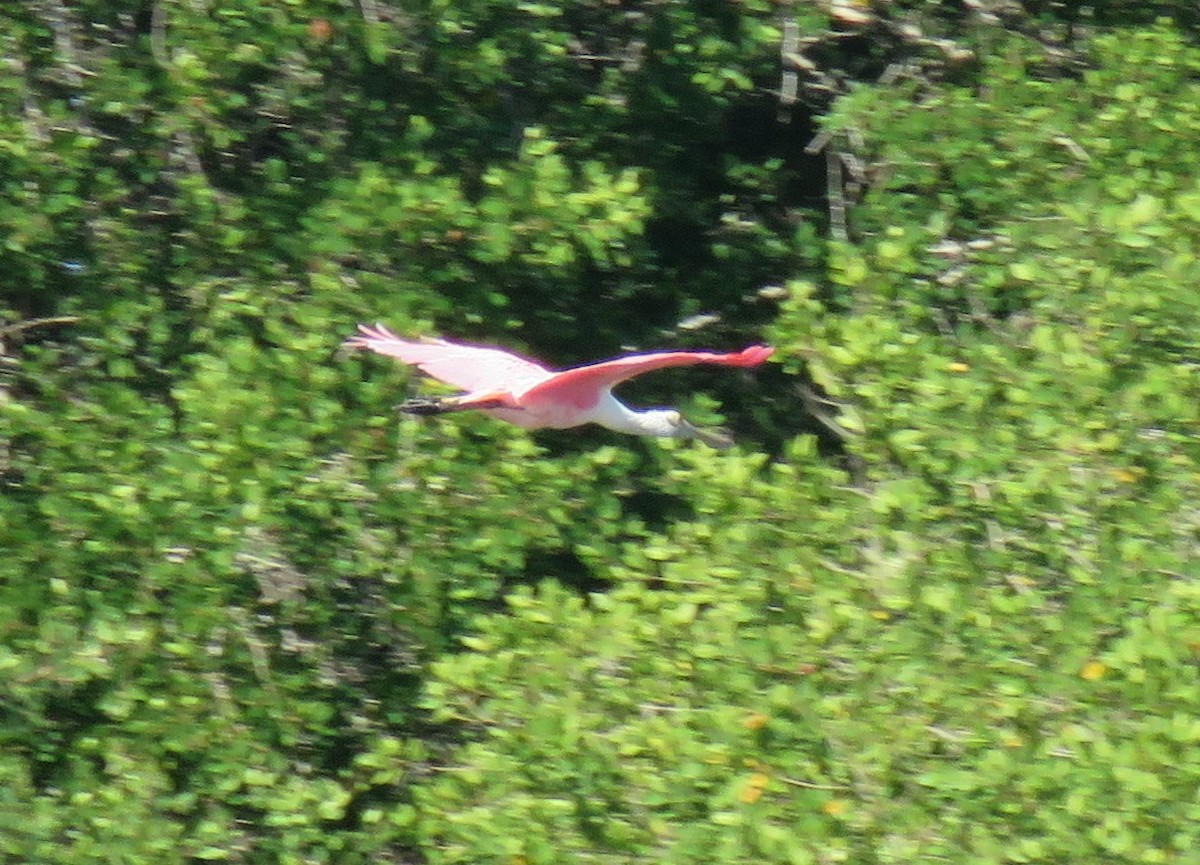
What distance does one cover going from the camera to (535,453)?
5.12 m

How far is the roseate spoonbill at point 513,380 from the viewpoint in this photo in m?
4.70

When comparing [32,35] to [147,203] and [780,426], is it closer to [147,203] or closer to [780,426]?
[147,203]

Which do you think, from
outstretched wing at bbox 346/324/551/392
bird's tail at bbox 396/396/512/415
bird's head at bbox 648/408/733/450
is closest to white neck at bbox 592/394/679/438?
bird's head at bbox 648/408/733/450

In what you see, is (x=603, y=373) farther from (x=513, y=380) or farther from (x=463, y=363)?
(x=463, y=363)

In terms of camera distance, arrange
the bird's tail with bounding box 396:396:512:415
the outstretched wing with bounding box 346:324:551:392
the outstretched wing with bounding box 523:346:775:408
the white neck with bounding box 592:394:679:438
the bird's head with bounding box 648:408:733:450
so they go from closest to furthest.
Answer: the outstretched wing with bounding box 523:346:775:408 → the bird's tail with bounding box 396:396:512:415 → the outstretched wing with bounding box 346:324:551:392 → the white neck with bounding box 592:394:679:438 → the bird's head with bounding box 648:408:733:450

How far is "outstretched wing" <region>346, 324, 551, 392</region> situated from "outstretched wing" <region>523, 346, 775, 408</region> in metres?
0.05

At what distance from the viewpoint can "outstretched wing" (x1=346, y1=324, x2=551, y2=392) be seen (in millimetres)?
4797

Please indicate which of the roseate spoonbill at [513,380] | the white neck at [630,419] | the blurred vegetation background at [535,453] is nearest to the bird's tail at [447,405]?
the roseate spoonbill at [513,380]

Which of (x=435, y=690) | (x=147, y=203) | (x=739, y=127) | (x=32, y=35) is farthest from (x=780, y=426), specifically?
(x=32, y=35)

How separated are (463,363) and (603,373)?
0.33 meters

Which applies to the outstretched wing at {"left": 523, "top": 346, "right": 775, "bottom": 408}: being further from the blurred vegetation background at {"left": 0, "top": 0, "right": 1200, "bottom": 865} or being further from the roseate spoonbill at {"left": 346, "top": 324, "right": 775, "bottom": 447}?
the blurred vegetation background at {"left": 0, "top": 0, "right": 1200, "bottom": 865}

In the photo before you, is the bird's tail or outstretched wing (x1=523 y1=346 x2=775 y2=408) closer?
outstretched wing (x1=523 y1=346 x2=775 y2=408)

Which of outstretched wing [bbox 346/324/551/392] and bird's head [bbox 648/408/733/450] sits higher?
outstretched wing [bbox 346/324/551/392]

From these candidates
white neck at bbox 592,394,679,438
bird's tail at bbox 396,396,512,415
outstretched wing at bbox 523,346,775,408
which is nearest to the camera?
outstretched wing at bbox 523,346,775,408
